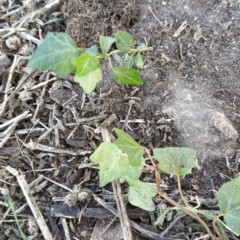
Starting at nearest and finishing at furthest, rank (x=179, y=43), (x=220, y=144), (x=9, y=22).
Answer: (x=220, y=144) < (x=179, y=43) < (x=9, y=22)

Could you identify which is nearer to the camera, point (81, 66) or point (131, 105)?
point (81, 66)

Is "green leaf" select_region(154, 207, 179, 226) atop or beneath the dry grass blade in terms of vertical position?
atop

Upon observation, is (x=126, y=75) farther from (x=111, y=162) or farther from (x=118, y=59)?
(x=111, y=162)

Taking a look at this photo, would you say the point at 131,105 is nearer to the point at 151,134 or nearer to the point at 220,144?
the point at 151,134

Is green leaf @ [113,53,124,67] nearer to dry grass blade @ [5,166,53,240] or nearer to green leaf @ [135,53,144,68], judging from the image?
green leaf @ [135,53,144,68]

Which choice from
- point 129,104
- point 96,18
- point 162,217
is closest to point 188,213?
point 162,217

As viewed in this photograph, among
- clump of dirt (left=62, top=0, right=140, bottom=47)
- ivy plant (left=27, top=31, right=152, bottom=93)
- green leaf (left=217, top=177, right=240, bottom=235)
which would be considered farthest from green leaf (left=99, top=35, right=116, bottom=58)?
green leaf (left=217, top=177, right=240, bottom=235)

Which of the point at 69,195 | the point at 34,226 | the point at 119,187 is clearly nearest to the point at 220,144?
the point at 119,187
